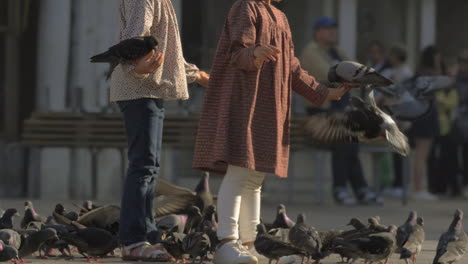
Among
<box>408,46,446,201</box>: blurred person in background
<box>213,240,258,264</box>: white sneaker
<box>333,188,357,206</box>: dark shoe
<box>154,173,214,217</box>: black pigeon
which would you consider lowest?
<box>333,188,357,206</box>: dark shoe

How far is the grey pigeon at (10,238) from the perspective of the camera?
9.27m

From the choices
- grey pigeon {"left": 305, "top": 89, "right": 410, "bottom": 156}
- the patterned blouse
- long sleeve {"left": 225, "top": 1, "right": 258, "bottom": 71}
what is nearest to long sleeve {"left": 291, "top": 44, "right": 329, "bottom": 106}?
grey pigeon {"left": 305, "top": 89, "right": 410, "bottom": 156}

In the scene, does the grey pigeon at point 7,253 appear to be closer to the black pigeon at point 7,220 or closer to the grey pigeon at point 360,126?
the black pigeon at point 7,220

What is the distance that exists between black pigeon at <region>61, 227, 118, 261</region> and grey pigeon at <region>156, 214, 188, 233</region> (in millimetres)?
612

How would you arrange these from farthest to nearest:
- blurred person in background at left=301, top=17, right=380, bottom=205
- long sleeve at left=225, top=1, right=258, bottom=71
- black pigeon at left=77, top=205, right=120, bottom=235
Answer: blurred person in background at left=301, top=17, right=380, bottom=205 < black pigeon at left=77, top=205, right=120, bottom=235 < long sleeve at left=225, top=1, right=258, bottom=71

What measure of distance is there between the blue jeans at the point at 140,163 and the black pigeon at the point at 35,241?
0.45 m

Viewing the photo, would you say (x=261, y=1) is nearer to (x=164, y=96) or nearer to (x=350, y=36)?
(x=164, y=96)

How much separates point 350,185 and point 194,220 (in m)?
7.31

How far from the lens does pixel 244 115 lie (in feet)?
29.1

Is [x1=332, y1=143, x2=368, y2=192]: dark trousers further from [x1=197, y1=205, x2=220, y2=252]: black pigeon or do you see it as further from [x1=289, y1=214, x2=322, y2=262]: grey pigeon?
[x1=289, y1=214, x2=322, y2=262]: grey pigeon

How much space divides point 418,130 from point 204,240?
907 centimetres

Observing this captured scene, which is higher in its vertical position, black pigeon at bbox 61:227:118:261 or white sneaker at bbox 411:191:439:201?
black pigeon at bbox 61:227:118:261

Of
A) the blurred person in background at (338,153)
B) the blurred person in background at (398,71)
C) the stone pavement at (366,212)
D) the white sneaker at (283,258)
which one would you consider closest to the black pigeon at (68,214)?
the white sneaker at (283,258)

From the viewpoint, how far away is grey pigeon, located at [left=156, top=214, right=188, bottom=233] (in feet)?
33.7
